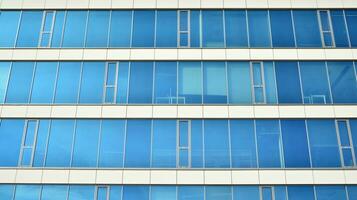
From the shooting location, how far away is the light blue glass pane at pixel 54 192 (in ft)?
69.9

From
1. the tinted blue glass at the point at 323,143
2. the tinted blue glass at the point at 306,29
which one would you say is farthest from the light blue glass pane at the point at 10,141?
the tinted blue glass at the point at 306,29

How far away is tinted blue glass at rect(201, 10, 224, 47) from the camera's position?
24.8m

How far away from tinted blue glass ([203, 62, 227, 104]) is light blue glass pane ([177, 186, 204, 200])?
500 centimetres

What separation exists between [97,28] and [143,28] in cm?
287

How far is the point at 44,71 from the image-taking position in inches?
956

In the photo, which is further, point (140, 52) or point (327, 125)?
point (140, 52)

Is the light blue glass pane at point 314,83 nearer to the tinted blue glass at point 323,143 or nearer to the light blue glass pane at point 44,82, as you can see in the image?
the tinted blue glass at point 323,143

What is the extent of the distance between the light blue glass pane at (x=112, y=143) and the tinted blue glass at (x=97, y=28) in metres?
5.24

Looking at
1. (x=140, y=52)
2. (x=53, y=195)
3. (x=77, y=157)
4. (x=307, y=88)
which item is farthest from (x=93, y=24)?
(x=307, y=88)

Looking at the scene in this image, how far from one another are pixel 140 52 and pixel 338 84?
38.4ft

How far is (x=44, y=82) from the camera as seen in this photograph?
23.9m

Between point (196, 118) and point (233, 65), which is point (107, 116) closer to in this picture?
point (196, 118)

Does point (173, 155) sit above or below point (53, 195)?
above

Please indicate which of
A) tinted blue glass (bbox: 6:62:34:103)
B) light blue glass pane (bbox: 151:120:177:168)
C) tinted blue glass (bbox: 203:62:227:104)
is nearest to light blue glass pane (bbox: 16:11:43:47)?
tinted blue glass (bbox: 6:62:34:103)
